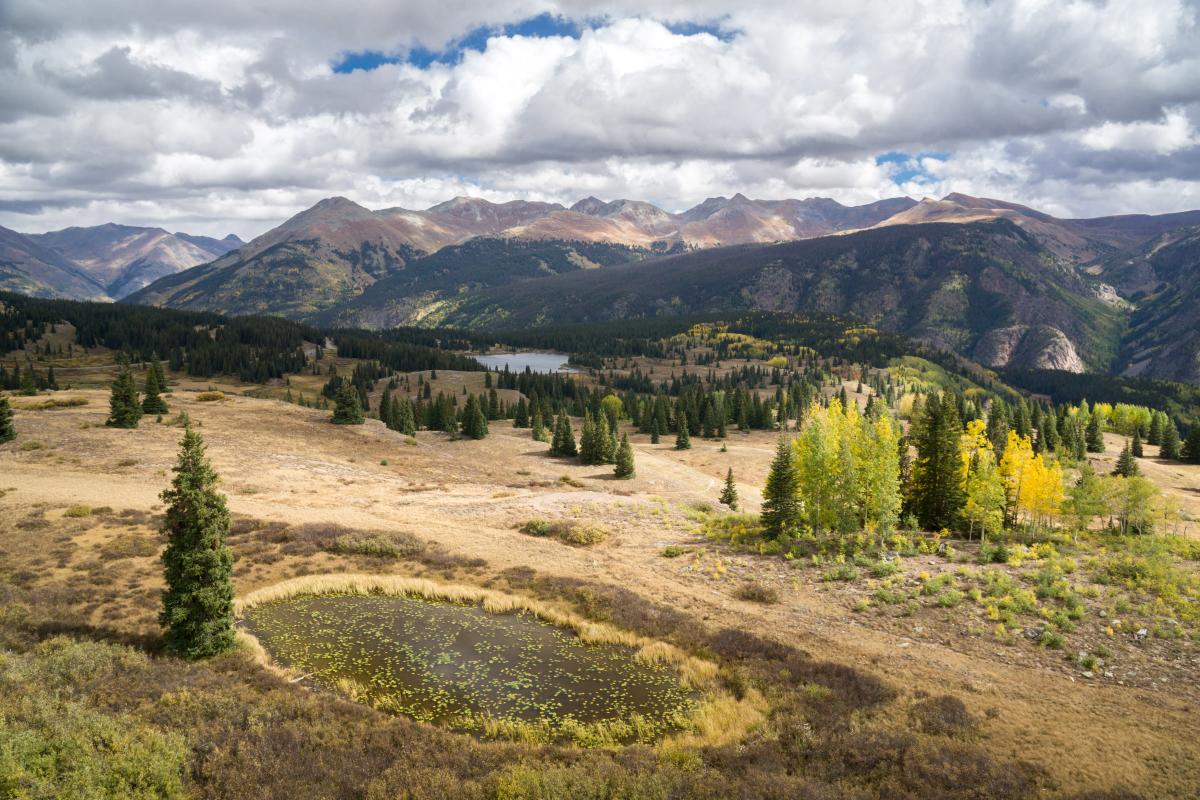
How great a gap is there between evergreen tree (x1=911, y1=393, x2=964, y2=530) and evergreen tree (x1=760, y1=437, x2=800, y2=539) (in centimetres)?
1944

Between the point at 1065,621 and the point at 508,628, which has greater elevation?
the point at 1065,621

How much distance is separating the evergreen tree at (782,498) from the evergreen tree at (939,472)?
19443mm

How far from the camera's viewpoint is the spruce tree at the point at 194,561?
2925 centimetres

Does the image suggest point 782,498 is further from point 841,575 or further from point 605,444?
point 605,444

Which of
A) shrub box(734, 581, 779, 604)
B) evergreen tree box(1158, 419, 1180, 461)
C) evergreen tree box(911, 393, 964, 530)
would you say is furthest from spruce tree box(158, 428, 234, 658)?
evergreen tree box(1158, 419, 1180, 461)

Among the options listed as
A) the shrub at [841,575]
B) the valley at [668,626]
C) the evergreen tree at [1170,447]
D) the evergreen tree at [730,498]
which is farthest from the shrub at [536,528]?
the evergreen tree at [1170,447]

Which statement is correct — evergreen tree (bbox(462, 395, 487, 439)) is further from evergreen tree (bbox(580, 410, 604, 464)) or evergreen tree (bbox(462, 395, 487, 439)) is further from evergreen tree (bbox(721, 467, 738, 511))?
evergreen tree (bbox(721, 467, 738, 511))

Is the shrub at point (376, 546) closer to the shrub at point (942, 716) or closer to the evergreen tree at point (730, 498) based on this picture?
the shrub at point (942, 716)

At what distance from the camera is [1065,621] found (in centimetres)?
3462

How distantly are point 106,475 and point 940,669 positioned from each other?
248 ft

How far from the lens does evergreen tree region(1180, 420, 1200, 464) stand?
14050 centimetres

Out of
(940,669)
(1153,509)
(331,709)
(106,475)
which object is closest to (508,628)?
(331,709)

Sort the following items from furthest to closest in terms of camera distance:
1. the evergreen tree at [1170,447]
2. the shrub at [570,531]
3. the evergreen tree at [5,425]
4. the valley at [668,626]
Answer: the evergreen tree at [1170,447]
the evergreen tree at [5,425]
the shrub at [570,531]
the valley at [668,626]

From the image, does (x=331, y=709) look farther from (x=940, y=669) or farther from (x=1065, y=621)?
(x=1065, y=621)
